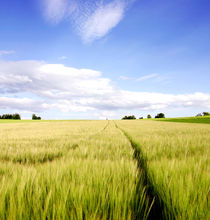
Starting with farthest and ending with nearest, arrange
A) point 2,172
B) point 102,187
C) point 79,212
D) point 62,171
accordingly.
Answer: point 2,172, point 62,171, point 102,187, point 79,212

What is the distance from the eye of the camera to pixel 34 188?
3.22 ft

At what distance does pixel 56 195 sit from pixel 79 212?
274 millimetres

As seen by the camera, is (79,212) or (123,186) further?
(123,186)

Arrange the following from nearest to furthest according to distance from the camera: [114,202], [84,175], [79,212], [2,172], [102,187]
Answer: [79,212] → [114,202] → [102,187] → [84,175] → [2,172]

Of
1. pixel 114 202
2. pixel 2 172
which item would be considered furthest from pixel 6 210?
pixel 2 172

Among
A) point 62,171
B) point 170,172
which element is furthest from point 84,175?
point 170,172

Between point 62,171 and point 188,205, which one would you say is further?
point 62,171

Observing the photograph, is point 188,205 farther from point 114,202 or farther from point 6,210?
point 6,210

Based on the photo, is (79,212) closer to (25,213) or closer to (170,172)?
(25,213)

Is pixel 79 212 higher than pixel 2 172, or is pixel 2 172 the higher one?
pixel 79 212

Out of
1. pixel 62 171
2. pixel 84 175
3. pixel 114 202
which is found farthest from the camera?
pixel 62 171

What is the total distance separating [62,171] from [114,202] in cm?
60

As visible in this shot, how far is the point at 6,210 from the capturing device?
2.68 feet

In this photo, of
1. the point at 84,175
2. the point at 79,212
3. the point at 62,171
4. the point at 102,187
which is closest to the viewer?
the point at 79,212
